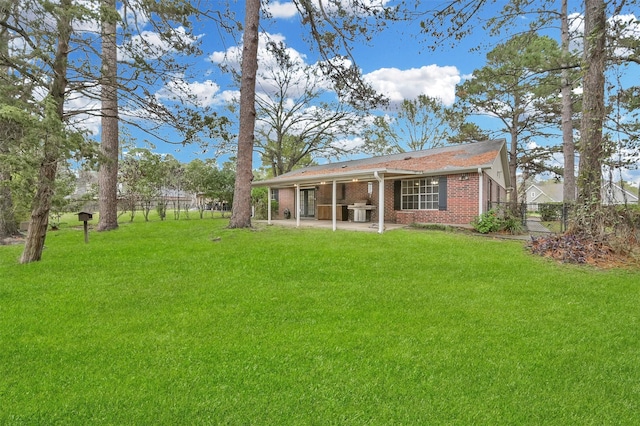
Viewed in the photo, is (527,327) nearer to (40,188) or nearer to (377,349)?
(377,349)

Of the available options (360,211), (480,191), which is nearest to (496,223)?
(480,191)

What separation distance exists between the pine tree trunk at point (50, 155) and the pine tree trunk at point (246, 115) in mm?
4974

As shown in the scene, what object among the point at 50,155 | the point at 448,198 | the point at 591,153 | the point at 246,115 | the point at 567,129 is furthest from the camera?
the point at 567,129

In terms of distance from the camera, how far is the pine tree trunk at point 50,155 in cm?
515

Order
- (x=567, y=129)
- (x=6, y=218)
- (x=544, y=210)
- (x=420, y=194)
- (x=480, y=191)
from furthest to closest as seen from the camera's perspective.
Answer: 1. (x=544, y=210)
2. (x=420, y=194)
3. (x=567, y=129)
4. (x=480, y=191)
5. (x=6, y=218)

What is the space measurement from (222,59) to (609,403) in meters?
11.3

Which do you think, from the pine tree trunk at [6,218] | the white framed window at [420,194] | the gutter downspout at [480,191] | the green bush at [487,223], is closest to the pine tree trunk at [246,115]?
the pine tree trunk at [6,218]

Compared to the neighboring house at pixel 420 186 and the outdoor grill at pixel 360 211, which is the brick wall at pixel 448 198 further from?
the outdoor grill at pixel 360 211

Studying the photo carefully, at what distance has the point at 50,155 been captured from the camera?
556cm

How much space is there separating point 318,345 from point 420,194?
11.3 m

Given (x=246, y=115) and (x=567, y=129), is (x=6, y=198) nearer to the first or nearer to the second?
(x=246, y=115)

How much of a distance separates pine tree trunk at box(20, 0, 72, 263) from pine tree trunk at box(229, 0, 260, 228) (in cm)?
497

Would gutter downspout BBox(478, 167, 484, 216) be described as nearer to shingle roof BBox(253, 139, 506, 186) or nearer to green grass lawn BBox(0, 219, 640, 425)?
shingle roof BBox(253, 139, 506, 186)

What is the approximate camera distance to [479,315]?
3.73m
